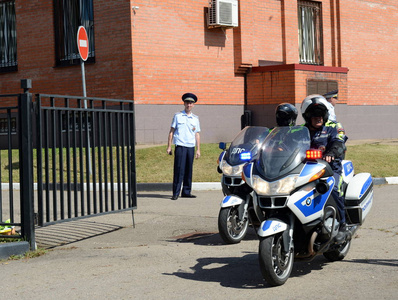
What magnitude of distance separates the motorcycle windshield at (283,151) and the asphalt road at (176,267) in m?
0.99

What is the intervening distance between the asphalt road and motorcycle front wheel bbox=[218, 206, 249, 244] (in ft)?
0.33

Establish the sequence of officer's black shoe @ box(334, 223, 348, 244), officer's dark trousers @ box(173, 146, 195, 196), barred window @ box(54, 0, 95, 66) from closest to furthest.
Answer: officer's black shoe @ box(334, 223, 348, 244) → officer's dark trousers @ box(173, 146, 195, 196) → barred window @ box(54, 0, 95, 66)

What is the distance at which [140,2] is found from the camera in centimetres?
1925

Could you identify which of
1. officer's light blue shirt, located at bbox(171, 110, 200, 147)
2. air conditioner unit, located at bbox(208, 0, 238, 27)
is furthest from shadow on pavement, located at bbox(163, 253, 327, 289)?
air conditioner unit, located at bbox(208, 0, 238, 27)

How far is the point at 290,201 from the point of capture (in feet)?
18.4

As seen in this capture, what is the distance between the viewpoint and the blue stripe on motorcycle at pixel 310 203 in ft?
18.6

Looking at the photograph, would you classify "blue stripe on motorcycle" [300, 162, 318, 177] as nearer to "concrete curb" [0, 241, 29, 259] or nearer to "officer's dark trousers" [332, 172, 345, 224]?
"officer's dark trousers" [332, 172, 345, 224]

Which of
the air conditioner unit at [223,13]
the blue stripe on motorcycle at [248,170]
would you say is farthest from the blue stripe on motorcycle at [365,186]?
the air conditioner unit at [223,13]

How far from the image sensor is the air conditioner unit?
67.2ft

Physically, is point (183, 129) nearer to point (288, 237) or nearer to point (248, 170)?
point (248, 170)

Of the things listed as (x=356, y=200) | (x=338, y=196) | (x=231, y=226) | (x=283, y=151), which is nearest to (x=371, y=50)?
(x=231, y=226)

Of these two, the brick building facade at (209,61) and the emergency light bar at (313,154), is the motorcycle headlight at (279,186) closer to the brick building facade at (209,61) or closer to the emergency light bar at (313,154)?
the emergency light bar at (313,154)

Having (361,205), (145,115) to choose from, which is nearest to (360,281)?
(361,205)

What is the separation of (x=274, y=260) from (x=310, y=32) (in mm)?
19389
